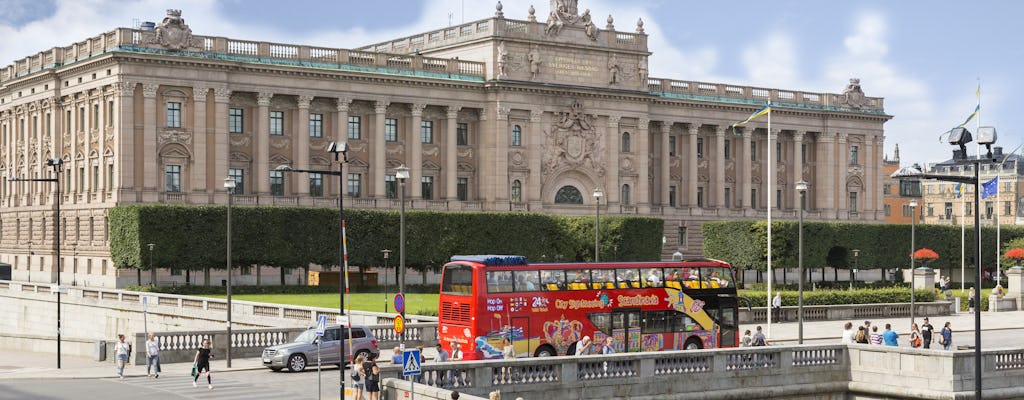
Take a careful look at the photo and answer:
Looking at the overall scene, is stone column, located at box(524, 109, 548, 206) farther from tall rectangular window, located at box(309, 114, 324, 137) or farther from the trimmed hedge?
tall rectangular window, located at box(309, 114, 324, 137)

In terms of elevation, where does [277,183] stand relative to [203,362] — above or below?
above

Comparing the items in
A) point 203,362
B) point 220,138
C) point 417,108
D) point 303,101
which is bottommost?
point 203,362

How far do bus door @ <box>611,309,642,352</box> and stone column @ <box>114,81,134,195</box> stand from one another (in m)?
56.5

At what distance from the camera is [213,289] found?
304ft

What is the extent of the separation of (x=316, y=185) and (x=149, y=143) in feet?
48.8

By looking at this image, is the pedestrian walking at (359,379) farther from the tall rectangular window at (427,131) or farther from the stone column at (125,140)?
the tall rectangular window at (427,131)

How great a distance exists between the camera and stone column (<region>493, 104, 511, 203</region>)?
116938mm

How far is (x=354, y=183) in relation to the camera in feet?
371

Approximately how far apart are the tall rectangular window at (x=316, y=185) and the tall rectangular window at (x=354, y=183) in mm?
2340

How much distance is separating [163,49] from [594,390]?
66984 mm

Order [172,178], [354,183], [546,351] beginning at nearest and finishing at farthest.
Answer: [546,351] < [172,178] < [354,183]

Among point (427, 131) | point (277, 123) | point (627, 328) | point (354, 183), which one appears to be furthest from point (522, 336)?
point (427, 131)

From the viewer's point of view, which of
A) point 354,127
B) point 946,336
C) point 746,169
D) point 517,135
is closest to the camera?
point 946,336

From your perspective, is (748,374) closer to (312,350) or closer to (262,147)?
(312,350)
